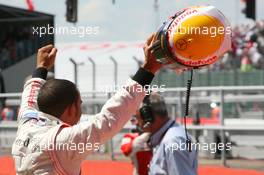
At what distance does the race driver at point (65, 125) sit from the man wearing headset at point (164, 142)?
3.49 ft

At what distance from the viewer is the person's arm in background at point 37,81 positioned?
3980 millimetres

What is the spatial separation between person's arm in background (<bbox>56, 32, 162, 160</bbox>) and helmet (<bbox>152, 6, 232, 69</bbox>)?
0.06 meters

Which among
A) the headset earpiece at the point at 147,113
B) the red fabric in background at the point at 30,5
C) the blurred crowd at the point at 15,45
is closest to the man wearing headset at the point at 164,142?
the headset earpiece at the point at 147,113

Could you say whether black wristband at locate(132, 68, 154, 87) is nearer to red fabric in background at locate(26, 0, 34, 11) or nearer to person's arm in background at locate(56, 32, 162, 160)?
person's arm in background at locate(56, 32, 162, 160)

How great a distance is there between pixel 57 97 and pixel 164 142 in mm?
1462

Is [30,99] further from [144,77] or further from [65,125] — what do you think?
[144,77]

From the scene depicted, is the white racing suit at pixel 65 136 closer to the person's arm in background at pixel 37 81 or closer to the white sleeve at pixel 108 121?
the white sleeve at pixel 108 121

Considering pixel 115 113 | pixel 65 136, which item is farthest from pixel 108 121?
pixel 65 136

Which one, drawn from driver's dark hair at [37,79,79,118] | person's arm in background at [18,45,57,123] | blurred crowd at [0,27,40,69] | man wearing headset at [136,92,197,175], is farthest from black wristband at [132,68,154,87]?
blurred crowd at [0,27,40,69]

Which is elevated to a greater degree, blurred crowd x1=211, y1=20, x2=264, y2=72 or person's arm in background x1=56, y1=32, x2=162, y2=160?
blurred crowd x1=211, y1=20, x2=264, y2=72

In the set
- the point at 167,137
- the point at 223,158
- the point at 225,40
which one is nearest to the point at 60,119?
the point at 225,40

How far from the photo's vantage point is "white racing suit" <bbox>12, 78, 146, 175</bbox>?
318cm

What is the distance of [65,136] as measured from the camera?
10.9 ft

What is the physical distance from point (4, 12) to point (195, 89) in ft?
69.6
